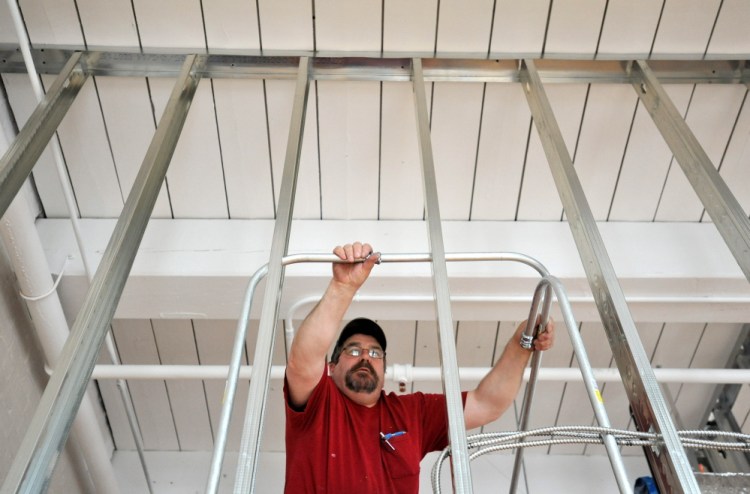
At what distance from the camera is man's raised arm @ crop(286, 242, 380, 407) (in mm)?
1394

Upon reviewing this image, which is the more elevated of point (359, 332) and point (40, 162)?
point (40, 162)

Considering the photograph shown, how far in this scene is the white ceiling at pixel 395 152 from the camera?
5.96 feet

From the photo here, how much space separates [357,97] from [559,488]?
1.90 metres

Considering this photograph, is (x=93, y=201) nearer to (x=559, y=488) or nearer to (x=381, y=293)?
(x=381, y=293)

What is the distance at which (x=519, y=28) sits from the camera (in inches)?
72.4

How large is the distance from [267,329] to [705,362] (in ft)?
7.20

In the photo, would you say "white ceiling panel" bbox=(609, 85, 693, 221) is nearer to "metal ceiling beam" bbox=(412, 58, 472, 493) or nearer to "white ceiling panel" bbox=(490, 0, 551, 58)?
"white ceiling panel" bbox=(490, 0, 551, 58)

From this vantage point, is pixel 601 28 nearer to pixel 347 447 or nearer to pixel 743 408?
pixel 347 447

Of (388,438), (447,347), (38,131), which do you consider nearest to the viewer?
(447,347)

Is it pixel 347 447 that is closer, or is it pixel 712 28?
pixel 347 447

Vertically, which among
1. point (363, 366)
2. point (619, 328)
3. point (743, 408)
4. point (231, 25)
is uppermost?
point (231, 25)

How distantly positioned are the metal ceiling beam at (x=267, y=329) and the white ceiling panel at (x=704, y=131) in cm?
121

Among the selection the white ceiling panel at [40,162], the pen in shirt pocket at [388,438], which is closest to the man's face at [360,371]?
the pen in shirt pocket at [388,438]

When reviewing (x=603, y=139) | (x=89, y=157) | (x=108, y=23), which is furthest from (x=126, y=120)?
(x=603, y=139)
